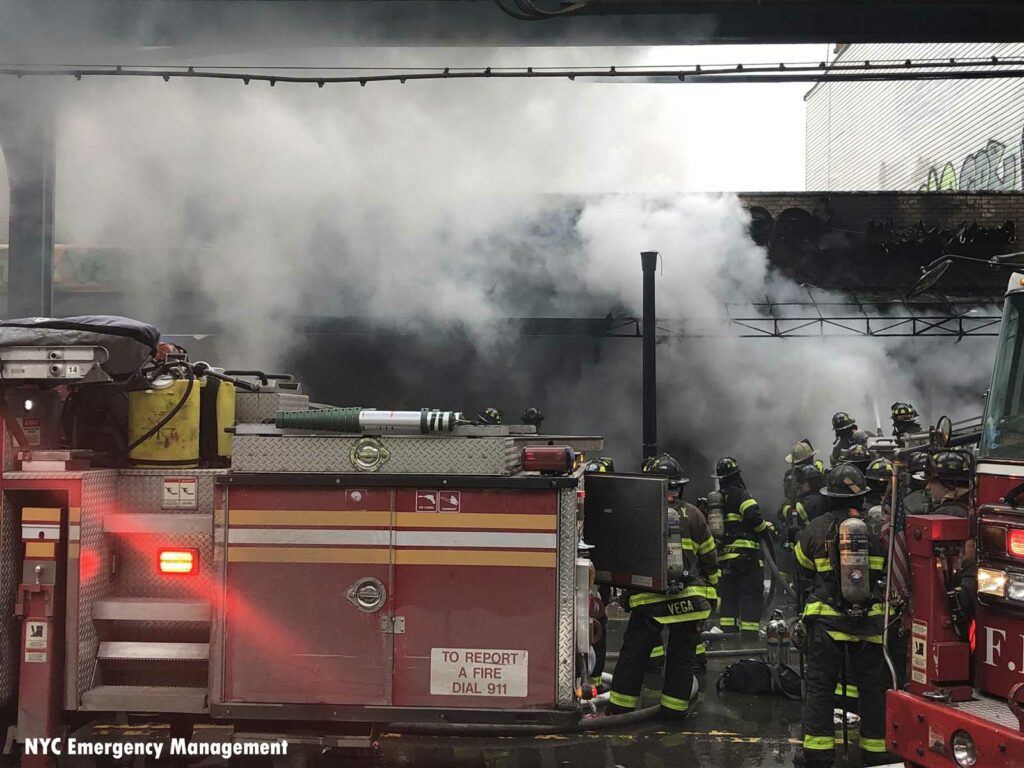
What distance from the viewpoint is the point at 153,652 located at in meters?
3.93

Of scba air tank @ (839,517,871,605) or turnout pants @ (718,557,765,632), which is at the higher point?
scba air tank @ (839,517,871,605)

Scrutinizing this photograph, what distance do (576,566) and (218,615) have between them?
58.1 inches

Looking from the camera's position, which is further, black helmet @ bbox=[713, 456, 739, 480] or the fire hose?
black helmet @ bbox=[713, 456, 739, 480]

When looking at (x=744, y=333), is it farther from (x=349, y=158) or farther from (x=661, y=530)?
(x=661, y=530)

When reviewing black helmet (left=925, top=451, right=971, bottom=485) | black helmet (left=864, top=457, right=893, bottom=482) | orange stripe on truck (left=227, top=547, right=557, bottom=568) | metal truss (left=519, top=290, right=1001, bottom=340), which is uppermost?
metal truss (left=519, top=290, right=1001, bottom=340)

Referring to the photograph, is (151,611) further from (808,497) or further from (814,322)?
(814,322)

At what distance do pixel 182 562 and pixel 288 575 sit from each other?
21.8 inches

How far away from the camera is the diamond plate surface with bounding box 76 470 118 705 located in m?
3.86

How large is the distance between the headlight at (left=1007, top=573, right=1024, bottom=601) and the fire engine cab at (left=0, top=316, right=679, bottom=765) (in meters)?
1.59

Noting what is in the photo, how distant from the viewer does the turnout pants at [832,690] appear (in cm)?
507

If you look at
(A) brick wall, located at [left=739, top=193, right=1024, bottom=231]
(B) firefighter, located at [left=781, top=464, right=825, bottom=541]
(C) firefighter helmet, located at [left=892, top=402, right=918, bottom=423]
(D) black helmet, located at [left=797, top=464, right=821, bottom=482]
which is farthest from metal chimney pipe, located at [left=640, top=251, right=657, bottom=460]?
(A) brick wall, located at [left=739, top=193, right=1024, bottom=231]

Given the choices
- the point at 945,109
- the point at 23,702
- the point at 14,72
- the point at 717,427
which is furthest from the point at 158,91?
the point at 945,109

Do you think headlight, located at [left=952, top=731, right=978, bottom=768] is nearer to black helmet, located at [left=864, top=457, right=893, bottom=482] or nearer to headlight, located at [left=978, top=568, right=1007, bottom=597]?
headlight, located at [left=978, top=568, right=1007, bottom=597]

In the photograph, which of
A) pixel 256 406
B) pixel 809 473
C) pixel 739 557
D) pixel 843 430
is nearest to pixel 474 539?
pixel 256 406
